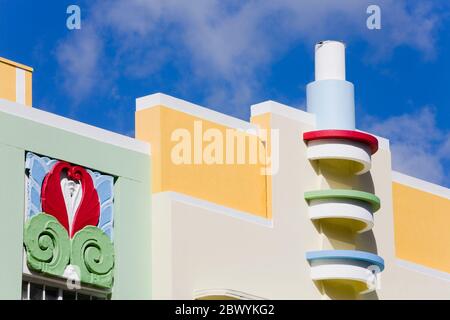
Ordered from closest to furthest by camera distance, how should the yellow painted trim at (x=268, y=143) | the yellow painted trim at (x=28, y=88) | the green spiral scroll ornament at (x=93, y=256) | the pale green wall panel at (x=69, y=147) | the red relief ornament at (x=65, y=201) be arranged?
the pale green wall panel at (x=69, y=147)
the red relief ornament at (x=65, y=201)
the green spiral scroll ornament at (x=93, y=256)
the yellow painted trim at (x=268, y=143)
the yellow painted trim at (x=28, y=88)

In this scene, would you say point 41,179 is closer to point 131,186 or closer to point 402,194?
point 131,186

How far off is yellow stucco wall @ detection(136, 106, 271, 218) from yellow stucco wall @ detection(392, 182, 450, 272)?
485cm

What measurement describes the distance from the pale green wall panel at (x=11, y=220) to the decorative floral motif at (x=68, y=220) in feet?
0.73

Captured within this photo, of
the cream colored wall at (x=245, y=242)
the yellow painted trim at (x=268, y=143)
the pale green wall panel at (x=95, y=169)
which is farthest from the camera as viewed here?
the yellow painted trim at (x=268, y=143)

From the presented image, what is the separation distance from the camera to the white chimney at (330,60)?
36594mm

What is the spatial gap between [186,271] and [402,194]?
8021mm

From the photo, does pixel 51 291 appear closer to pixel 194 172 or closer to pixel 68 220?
pixel 68 220

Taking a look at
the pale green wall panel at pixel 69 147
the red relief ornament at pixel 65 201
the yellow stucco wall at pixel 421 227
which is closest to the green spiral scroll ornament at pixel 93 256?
the red relief ornament at pixel 65 201

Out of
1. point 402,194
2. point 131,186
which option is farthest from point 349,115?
point 131,186

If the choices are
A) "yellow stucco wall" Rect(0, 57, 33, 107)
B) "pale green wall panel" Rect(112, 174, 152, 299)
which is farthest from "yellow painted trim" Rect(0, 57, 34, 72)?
"pale green wall panel" Rect(112, 174, 152, 299)

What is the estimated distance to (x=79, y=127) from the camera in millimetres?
31672

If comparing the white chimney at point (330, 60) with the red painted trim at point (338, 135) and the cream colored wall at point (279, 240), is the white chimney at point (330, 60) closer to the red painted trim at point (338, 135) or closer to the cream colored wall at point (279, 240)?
the cream colored wall at point (279, 240)

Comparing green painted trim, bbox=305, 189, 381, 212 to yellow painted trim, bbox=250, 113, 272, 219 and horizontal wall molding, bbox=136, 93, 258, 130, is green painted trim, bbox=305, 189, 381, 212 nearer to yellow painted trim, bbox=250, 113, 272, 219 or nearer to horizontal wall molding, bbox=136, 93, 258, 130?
yellow painted trim, bbox=250, 113, 272, 219

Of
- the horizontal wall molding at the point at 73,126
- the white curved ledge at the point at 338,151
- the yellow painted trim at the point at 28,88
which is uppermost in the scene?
the yellow painted trim at the point at 28,88
